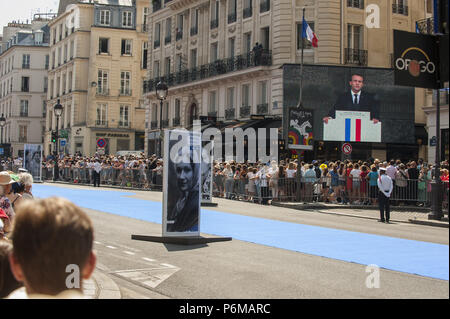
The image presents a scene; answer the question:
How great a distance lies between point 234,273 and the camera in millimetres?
8664

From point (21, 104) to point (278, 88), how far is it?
189ft

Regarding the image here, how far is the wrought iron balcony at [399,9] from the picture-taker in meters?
36.5

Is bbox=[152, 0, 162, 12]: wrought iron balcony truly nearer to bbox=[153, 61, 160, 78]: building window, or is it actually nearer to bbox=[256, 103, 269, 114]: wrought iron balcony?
bbox=[153, 61, 160, 78]: building window

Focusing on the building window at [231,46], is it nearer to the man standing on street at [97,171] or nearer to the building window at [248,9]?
the building window at [248,9]

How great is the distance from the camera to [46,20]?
92375 mm

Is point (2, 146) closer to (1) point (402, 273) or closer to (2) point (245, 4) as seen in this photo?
(2) point (245, 4)

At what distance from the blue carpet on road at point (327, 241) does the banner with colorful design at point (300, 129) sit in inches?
239

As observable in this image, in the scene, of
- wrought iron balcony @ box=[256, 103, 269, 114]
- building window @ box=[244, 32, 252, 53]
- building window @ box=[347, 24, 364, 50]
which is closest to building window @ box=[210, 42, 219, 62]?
building window @ box=[244, 32, 252, 53]

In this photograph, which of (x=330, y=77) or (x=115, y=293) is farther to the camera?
(x=330, y=77)

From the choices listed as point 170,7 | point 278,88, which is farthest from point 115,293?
point 170,7

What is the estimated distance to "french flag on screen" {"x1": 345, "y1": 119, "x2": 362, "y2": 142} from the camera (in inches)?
1352

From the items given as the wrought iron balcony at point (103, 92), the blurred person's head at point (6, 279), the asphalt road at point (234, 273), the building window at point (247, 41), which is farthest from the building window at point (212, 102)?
the blurred person's head at point (6, 279)

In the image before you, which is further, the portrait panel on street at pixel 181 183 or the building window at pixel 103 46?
the building window at pixel 103 46

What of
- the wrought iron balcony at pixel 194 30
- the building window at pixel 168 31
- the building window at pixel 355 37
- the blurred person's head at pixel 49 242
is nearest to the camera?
the blurred person's head at pixel 49 242
